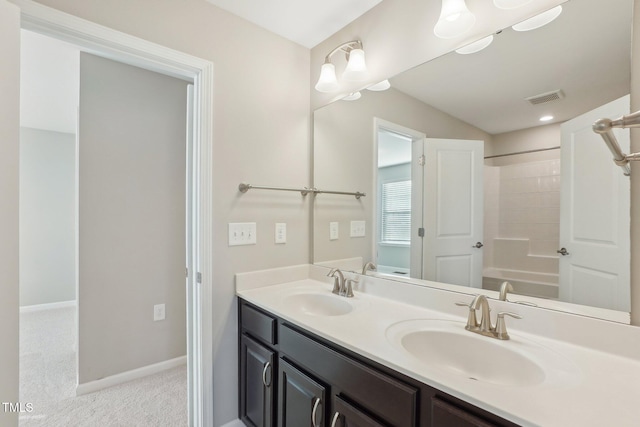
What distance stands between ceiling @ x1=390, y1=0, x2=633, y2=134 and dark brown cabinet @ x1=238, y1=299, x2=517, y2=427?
1.05 metres

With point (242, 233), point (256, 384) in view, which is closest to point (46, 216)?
point (242, 233)

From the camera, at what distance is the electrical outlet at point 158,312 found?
7.69 feet

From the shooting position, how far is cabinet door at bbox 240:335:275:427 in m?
1.38

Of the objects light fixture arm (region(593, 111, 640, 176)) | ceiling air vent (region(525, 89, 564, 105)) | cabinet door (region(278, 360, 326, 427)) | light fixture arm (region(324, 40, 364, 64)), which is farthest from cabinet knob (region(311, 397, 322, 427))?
light fixture arm (region(324, 40, 364, 64))

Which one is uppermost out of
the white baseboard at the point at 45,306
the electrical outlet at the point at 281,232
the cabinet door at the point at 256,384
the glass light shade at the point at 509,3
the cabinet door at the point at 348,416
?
the glass light shade at the point at 509,3

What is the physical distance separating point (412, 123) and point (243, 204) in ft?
3.39

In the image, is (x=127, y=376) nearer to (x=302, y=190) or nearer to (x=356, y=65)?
(x=302, y=190)

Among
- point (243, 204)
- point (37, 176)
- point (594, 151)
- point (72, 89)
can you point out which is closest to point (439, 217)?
point (594, 151)

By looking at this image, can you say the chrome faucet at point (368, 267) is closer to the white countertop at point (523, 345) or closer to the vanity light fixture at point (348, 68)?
the white countertop at point (523, 345)

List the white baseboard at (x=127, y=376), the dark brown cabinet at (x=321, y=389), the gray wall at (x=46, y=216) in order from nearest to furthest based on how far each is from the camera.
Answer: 1. the dark brown cabinet at (x=321, y=389)
2. the white baseboard at (x=127, y=376)
3. the gray wall at (x=46, y=216)

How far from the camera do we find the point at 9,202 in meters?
1.07

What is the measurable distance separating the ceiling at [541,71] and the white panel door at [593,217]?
9 centimetres

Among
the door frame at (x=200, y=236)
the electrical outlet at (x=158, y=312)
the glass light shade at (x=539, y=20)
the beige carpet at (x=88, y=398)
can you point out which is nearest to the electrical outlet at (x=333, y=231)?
the door frame at (x=200, y=236)

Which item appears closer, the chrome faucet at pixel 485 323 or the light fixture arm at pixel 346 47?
the chrome faucet at pixel 485 323
